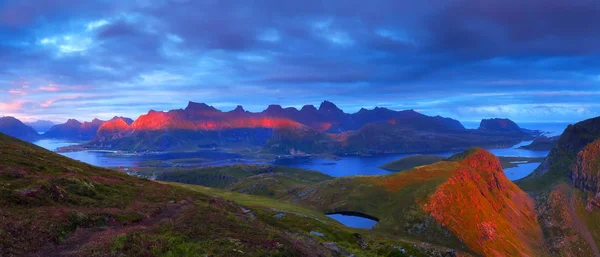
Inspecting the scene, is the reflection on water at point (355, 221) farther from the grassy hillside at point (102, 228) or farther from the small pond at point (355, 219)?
the grassy hillside at point (102, 228)

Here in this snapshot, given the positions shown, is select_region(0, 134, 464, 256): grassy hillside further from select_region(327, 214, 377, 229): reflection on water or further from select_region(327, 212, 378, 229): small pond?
select_region(327, 212, 378, 229): small pond

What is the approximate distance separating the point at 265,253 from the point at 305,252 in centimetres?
547

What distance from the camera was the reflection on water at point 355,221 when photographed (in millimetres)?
164288

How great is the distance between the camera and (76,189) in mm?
43812

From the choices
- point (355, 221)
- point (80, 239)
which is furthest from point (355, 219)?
point (80, 239)

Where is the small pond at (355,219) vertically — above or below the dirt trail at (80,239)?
below

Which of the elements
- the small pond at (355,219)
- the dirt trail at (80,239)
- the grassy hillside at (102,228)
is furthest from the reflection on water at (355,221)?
the dirt trail at (80,239)

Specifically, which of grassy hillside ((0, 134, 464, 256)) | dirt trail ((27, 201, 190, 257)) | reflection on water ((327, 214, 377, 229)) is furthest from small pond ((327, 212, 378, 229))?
dirt trail ((27, 201, 190, 257))

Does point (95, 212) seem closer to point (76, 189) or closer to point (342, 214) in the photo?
point (76, 189)

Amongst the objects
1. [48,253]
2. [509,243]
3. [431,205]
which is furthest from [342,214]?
[48,253]

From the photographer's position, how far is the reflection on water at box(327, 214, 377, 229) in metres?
164

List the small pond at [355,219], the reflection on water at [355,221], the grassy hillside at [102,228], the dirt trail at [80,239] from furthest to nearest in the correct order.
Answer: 1. the small pond at [355,219]
2. the reflection on water at [355,221]
3. the grassy hillside at [102,228]
4. the dirt trail at [80,239]

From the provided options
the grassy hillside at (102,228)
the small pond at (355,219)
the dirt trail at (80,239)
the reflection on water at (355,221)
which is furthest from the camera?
the small pond at (355,219)

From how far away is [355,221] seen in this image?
173 meters
